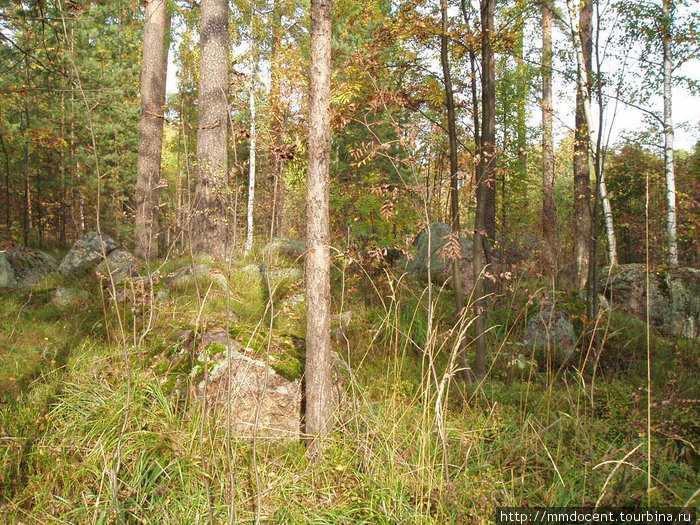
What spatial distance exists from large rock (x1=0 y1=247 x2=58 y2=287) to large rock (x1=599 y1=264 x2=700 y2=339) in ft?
29.1

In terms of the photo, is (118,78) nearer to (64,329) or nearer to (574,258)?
(64,329)

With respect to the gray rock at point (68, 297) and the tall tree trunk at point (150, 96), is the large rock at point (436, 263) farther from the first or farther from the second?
the gray rock at point (68, 297)

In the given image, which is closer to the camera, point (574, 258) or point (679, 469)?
point (679, 469)

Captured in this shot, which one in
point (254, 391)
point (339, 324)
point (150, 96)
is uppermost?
point (150, 96)

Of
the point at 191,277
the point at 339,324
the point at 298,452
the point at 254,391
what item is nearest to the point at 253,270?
the point at 191,277

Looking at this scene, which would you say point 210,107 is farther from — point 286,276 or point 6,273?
point 6,273

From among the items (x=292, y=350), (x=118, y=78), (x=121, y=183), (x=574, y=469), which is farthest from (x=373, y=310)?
(x=121, y=183)

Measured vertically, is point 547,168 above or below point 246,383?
above

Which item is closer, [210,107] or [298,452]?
[298,452]

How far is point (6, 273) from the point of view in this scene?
6.20m

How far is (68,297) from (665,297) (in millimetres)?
9061

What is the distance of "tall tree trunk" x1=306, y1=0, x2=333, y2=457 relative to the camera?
2.84m

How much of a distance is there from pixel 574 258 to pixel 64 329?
961 centimetres

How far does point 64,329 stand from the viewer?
14.4 ft
